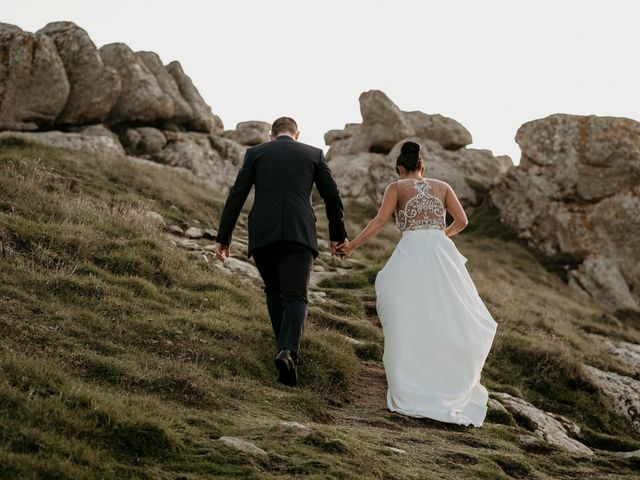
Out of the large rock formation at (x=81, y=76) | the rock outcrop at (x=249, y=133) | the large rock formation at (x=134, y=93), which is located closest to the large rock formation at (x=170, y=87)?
the large rock formation at (x=134, y=93)

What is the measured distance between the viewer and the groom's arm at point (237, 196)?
27.9ft

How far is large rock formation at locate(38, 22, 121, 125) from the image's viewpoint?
24.8 meters

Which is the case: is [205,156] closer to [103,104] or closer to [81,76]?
[103,104]

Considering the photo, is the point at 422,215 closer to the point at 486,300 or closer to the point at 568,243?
the point at 486,300

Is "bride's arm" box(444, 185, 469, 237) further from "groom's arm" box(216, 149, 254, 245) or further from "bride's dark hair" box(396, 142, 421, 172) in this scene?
"groom's arm" box(216, 149, 254, 245)

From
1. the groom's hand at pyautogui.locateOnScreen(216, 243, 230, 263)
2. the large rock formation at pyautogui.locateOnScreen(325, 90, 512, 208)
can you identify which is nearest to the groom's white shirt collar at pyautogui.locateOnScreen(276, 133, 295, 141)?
the groom's hand at pyautogui.locateOnScreen(216, 243, 230, 263)

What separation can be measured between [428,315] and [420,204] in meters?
1.39

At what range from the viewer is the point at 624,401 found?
11969 millimetres

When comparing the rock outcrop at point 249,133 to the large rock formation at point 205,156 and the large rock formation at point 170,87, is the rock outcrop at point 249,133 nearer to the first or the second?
the large rock formation at point 170,87

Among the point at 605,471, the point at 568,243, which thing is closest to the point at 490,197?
the point at 568,243

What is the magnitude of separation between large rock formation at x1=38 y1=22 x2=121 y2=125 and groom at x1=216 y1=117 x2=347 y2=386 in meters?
18.1

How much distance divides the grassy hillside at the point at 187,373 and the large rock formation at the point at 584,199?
960 centimetres

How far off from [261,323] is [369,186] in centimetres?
2107

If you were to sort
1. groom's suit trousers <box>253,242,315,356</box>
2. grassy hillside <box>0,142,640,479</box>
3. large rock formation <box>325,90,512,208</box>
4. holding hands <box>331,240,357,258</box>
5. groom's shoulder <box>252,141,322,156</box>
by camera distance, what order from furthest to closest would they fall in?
1. large rock formation <box>325,90,512,208</box>
2. holding hands <box>331,240,357,258</box>
3. groom's shoulder <box>252,141,322,156</box>
4. groom's suit trousers <box>253,242,315,356</box>
5. grassy hillside <box>0,142,640,479</box>
